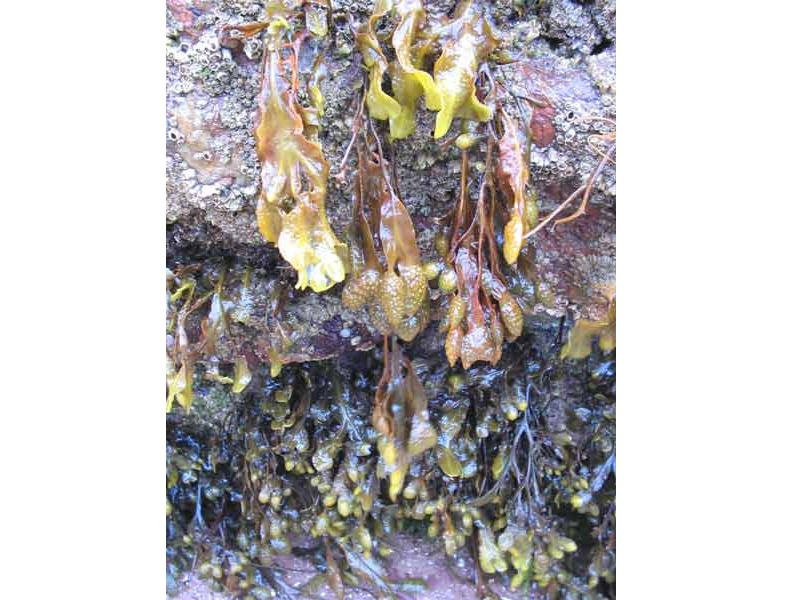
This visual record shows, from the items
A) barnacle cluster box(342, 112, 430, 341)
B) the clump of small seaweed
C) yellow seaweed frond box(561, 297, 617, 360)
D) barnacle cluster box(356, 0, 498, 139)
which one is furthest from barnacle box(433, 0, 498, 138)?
the clump of small seaweed

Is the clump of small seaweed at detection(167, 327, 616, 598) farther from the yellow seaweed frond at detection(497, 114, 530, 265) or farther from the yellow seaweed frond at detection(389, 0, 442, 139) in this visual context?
the yellow seaweed frond at detection(389, 0, 442, 139)

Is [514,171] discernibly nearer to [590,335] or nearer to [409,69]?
[409,69]

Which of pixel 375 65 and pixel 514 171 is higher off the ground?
pixel 375 65

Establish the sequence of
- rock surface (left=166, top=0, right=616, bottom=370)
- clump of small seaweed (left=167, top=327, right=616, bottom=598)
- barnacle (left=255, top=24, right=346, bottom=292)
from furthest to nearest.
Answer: clump of small seaweed (left=167, top=327, right=616, bottom=598) → rock surface (left=166, top=0, right=616, bottom=370) → barnacle (left=255, top=24, right=346, bottom=292)

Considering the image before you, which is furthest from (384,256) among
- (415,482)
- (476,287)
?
(415,482)
